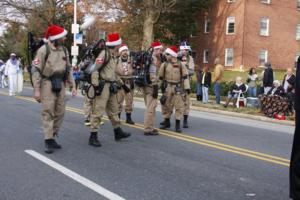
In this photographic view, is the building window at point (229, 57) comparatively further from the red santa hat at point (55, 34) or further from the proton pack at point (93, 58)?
the red santa hat at point (55, 34)

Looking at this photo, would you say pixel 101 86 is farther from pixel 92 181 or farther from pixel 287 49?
pixel 287 49

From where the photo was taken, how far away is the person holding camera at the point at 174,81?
10.9 meters

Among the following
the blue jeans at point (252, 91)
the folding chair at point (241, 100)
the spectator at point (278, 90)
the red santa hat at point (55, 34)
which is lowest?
the folding chair at point (241, 100)

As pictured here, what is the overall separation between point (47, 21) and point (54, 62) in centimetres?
3291

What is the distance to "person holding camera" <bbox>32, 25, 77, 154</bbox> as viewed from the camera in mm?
8055

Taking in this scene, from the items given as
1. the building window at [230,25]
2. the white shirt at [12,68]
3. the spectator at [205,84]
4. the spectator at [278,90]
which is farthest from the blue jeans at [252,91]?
the building window at [230,25]

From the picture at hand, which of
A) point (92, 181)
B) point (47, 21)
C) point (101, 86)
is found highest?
point (47, 21)

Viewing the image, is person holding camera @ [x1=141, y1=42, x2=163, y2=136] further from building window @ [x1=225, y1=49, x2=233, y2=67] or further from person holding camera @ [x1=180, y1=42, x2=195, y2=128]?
building window @ [x1=225, y1=49, x2=233, y2=67]

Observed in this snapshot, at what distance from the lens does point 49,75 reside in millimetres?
8125

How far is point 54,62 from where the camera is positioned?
320 inches

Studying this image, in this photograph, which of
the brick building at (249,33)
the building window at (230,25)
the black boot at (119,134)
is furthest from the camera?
the building window at (230,25)

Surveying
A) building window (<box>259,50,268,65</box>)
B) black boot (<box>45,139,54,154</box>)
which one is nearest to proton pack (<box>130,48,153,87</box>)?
black boot (<box>45,139,54,154</box>)

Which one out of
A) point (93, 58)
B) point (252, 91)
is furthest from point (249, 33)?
point (93, 58)

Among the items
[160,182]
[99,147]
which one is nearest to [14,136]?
[99,147]
